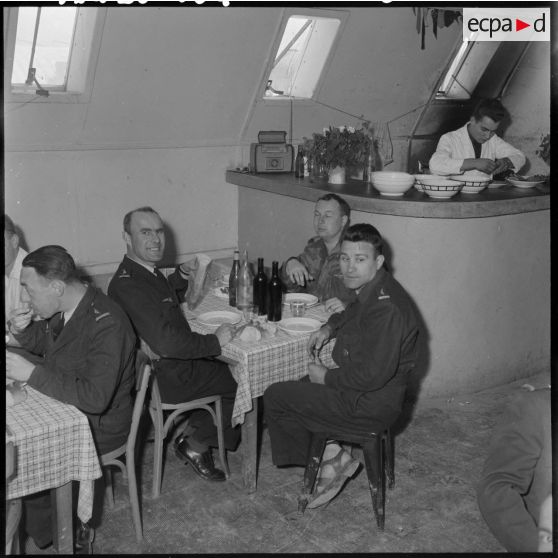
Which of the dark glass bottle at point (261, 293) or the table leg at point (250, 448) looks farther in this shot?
the dark glass bottle at point (261, 293)

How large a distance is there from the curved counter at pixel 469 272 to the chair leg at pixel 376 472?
1559 mm

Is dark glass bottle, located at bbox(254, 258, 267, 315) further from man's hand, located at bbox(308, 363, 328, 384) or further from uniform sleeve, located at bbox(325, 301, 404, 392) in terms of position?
uniform sleeve, located at bbox(325, 301, 404, 392)

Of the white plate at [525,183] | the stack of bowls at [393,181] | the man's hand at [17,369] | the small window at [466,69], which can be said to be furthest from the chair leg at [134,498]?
the small window at [466,69]

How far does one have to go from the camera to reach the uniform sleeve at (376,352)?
2.99 meters

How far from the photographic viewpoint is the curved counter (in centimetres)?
439

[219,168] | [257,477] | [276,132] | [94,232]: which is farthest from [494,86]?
[257,477]

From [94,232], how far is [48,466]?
293 centimetres

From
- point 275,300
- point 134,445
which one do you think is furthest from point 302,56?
point 134,445

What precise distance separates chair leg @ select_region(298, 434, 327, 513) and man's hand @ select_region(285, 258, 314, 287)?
125 centimetres

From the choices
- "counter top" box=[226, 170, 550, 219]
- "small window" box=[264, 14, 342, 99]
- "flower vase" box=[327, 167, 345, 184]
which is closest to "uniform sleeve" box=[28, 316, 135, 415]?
"counter top" box=[226, 170, 550, 219]

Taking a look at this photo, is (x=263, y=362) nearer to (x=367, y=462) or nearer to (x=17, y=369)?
(x=367, y=462)

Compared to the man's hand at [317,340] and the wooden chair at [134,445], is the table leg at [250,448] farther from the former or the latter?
the wooden chair at [134,445]

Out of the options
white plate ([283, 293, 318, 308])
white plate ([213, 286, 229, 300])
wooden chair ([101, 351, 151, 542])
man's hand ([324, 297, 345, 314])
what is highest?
white plate ([213, 286, 229, 300])

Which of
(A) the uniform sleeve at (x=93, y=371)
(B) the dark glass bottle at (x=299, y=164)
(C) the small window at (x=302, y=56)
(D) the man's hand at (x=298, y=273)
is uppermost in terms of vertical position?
(C) the small window at (x=302, y=56)
